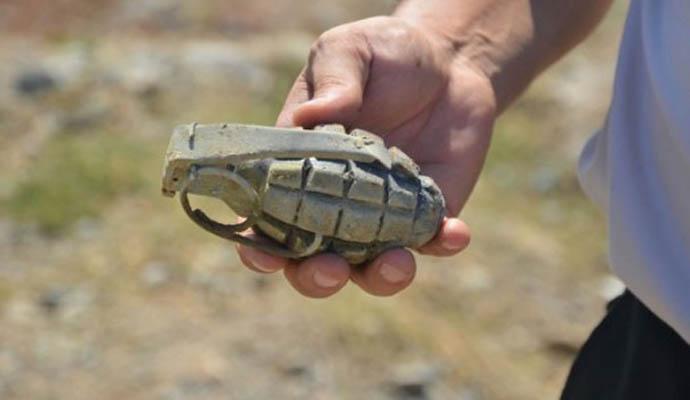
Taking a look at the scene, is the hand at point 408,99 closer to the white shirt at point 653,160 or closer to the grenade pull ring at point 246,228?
the grenade pull ring at point 246,228

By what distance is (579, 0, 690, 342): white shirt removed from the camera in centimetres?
167

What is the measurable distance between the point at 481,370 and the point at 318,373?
1.77 ft

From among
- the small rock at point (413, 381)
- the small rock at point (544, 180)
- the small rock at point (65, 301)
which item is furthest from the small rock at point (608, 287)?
the small rock at point (65, 301)

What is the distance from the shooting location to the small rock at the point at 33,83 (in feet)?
18.4

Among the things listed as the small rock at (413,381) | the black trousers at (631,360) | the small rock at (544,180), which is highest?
the black trousers at (631,360)

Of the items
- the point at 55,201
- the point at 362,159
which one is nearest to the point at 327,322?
the point at 55,201

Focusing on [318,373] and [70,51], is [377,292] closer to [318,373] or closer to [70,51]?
[318,373]

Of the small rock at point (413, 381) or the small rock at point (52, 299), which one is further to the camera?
the small rock at point (52, 299)

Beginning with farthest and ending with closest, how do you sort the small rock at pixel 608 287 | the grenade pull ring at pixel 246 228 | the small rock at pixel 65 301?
the small rock at pixel 608 287
the small rock at pixel 65 301
the grenade pull ring at pixel 246 228

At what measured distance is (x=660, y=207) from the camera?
1740 mm

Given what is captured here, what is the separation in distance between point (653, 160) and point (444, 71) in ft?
1.58

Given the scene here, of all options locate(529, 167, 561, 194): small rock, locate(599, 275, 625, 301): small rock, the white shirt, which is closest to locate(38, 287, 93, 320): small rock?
locate(599, 275, 625, 301): small rock

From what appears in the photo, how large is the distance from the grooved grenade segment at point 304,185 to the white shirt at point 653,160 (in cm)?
29

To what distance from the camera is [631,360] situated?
6.00ft
